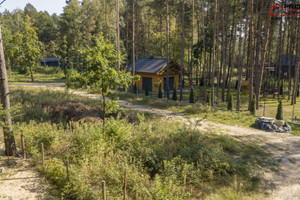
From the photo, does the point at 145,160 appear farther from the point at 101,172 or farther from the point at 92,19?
the point at 92,19

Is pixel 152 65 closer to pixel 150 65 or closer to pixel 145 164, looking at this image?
pixel 150 65

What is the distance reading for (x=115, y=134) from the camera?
30.1ft

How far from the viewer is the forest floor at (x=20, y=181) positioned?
6125 mm

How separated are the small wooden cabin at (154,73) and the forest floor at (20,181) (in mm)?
Result: 22733

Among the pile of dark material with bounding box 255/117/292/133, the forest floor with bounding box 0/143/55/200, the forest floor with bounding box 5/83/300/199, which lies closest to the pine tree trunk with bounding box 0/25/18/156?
the forest floor with bounding box 0/143/55/200

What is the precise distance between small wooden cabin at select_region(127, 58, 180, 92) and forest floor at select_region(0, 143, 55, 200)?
22.7m

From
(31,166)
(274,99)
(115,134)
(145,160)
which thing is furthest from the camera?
(274,99)

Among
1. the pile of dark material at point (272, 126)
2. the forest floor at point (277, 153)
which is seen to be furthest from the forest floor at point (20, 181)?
the pile of dark material at point (272, 126)

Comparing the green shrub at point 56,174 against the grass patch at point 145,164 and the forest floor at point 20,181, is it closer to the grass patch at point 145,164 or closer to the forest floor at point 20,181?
the grass patch at point 145,164

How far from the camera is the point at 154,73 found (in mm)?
29625

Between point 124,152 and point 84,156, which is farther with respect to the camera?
point 124,152

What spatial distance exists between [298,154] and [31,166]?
11795 mm

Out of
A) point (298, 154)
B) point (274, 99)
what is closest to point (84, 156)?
point (298, 154)

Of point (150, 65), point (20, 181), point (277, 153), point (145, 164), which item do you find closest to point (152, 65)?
point (150, 65)
